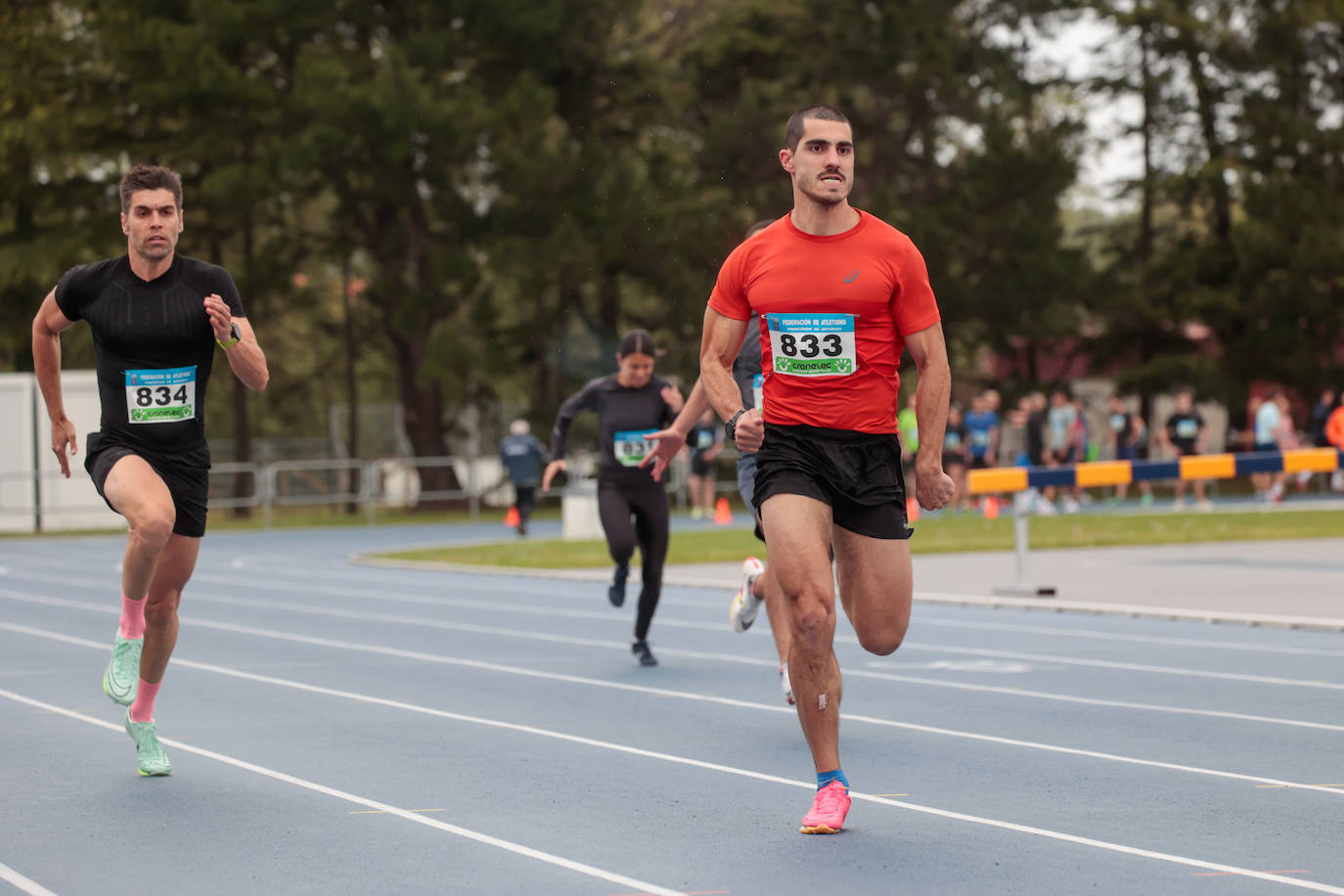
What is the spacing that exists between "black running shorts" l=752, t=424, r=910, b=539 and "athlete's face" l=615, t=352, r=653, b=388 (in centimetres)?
544

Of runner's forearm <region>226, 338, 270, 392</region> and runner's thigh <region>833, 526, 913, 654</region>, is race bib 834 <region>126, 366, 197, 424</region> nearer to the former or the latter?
runner's forearm <region>226, 338, 270, 392</region>

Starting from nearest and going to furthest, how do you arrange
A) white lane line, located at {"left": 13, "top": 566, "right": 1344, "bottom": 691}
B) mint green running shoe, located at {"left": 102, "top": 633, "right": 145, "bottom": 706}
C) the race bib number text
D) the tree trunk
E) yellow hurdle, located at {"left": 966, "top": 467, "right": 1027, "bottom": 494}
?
1. mint green running shoe, located at {"left": 102, "top": 633, "right": 145, "bottom": 706}
2. white lane line, located at {"left": 13, "top": 566, "right": 1344, "bottom": 691}
3. the race bib number text
4. yellow hurdle, located at {"left": 966, "top": 467, "right": 1027, "bottom": 494}
5. the tree trunk

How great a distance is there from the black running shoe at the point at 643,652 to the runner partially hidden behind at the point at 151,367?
191 inches

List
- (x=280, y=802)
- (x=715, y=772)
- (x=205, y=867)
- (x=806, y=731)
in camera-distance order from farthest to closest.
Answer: (x=715, y=772) → (x=280, y=802) → (x=806, y=731) → (x=205, y=867)

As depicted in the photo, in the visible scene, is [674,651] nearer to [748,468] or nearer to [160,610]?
[748,468]

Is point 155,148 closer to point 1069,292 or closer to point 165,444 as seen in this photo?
point 1069,292

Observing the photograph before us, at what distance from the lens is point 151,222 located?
23.5 ft

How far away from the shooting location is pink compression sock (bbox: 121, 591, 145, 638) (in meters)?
7.34

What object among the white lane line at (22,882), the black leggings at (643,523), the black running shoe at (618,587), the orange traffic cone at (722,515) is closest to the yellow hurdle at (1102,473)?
the black running shoe at (618,587)

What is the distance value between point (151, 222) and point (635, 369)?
16.3ft

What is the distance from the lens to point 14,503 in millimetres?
33781

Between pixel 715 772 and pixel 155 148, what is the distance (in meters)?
34.2

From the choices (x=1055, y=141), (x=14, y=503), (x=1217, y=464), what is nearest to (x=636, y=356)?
(x=1217, y=464)

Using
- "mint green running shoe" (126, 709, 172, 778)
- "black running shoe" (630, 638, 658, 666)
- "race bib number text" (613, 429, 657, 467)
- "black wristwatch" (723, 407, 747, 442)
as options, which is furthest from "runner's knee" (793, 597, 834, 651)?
"black running shoe" (630, 638, 658, 666)
